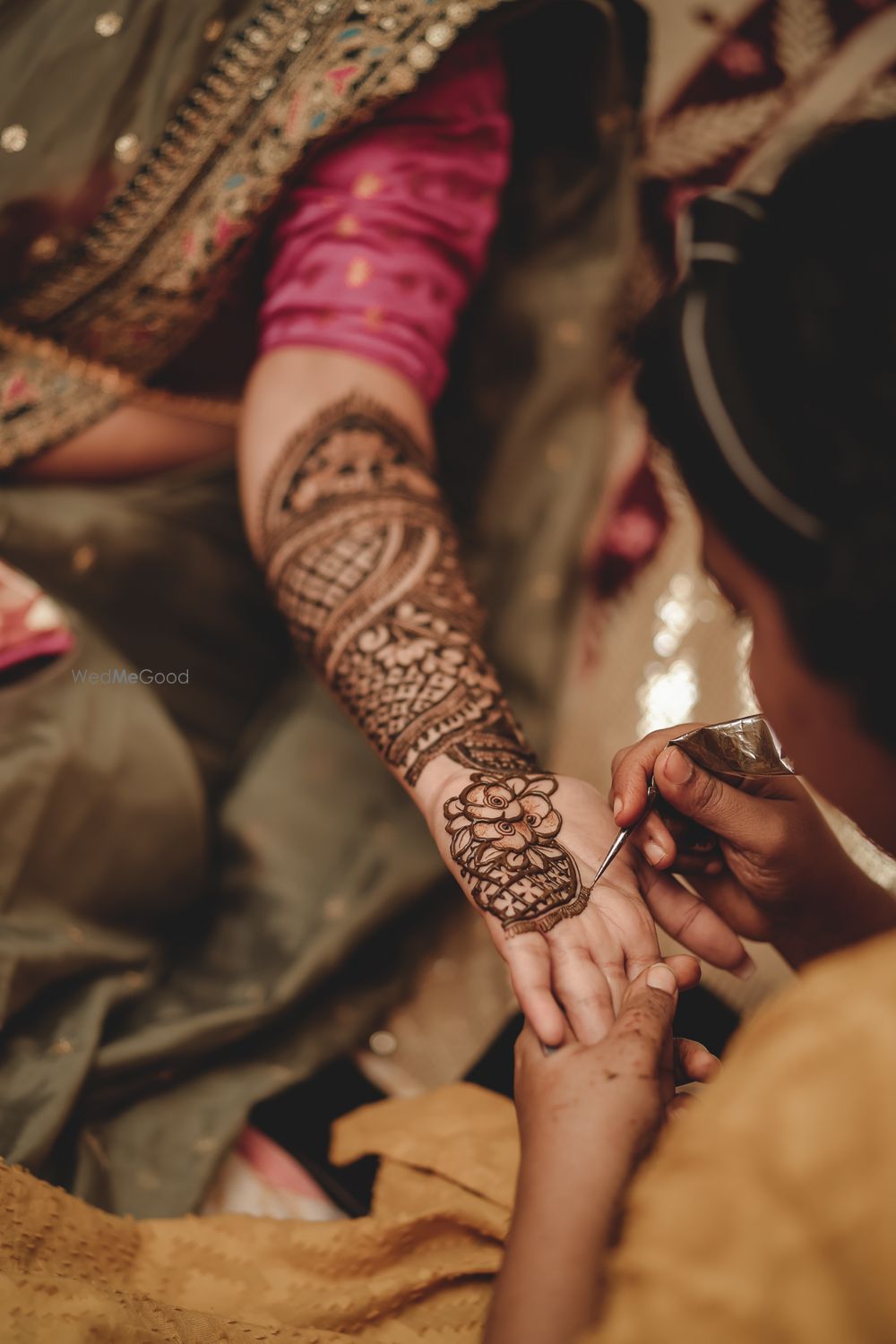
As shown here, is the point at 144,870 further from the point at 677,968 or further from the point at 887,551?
the point at 887,551

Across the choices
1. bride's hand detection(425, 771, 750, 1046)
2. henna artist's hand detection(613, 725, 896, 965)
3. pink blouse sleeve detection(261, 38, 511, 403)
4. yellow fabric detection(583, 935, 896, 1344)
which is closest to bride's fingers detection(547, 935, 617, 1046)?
bride's hand detection(425, 771, 750, 1046)

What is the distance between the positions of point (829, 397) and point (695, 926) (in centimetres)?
44

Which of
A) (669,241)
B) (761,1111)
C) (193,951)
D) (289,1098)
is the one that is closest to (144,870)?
(193,951)

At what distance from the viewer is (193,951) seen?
963 millimetres

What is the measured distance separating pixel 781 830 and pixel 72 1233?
58cm

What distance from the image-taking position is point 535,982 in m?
0.62

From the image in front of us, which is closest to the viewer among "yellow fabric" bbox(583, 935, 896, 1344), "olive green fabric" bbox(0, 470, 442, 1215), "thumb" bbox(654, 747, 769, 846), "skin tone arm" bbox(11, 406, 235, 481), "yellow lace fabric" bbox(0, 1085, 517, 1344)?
"yellow fabric" bbox(583, 935, 896, 1344)

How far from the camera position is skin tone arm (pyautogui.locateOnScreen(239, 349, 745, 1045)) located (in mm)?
667

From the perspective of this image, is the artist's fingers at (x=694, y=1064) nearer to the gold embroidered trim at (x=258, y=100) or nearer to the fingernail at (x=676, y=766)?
the fingernail at (x=676, y=766)

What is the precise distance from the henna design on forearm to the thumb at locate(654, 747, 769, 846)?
0.14 metres

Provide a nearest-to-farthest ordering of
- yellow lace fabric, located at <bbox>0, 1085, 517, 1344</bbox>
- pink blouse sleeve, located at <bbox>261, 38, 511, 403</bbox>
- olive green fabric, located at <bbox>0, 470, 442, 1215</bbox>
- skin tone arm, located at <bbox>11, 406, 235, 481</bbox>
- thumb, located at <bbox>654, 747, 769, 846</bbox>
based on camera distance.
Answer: yellow lace fabric, located at <bbox>0, 1085, 517, 1344</bbox> → thumb, located at <bbox>654, 747, 769, 846</bbox> → olive green fabric, located at <bbox>0, 470, 442, 1215</bbox> → pink blouse sleeve, located at <bbox>261, 38, 511, 403</bbox> → skin tone arm, located at <bbox>11, 406, 235, 481</bbox>

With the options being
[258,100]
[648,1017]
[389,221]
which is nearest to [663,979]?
[648,1017]

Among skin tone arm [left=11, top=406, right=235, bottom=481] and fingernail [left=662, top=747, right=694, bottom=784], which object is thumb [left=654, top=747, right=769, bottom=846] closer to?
fingernail [left=662, top=747, right=694, bottom=784]

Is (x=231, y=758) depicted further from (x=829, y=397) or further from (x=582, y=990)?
(x=829, y=397)
